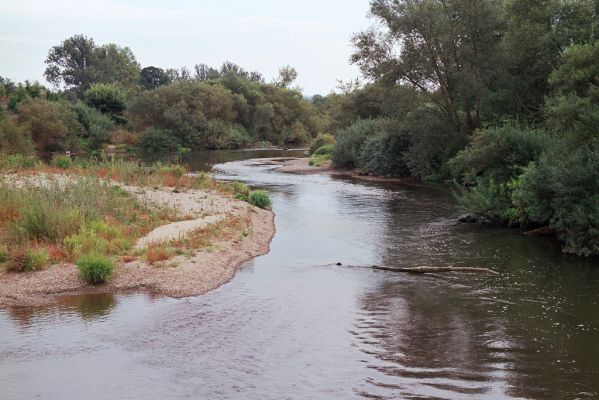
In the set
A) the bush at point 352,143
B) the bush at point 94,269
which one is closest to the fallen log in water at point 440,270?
the bush at point 94,269

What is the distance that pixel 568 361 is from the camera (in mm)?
11266

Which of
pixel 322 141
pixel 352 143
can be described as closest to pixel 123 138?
pixel 322 141

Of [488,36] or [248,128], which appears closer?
[488,36]

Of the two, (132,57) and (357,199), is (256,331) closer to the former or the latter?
(357,199)

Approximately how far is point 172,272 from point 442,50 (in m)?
27.6

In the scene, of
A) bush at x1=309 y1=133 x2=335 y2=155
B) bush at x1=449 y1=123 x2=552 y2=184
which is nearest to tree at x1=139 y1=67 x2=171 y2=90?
bush at x1=309 y1=133 x2=335 y2=155

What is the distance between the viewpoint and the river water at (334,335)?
34.1 feet

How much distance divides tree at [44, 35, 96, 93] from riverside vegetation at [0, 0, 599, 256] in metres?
42.5

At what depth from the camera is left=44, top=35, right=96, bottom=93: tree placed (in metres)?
125

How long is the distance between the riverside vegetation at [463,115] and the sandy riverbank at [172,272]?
32.8ft

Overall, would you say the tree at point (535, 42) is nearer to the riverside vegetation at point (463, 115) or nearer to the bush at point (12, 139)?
the riverside vegetation at point (463, 115)

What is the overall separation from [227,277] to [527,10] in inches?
932

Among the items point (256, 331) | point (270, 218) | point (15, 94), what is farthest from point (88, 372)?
point (15, 94)

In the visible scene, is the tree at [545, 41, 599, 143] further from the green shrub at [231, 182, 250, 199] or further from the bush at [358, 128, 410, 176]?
the bush at [358, 128, 410, 176]
